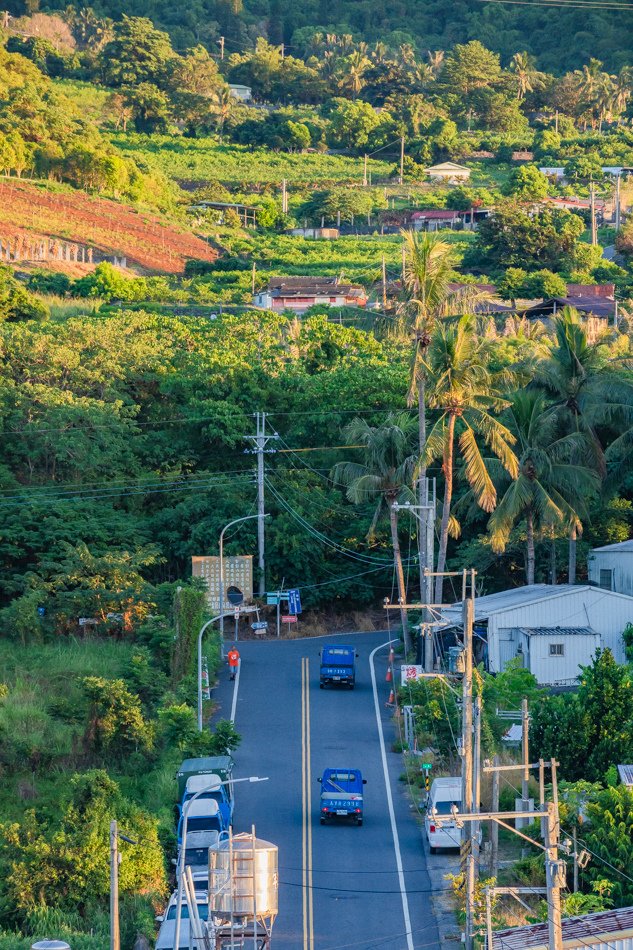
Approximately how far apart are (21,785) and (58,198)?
74.1 metres

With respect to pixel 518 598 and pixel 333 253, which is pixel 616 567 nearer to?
pixel 518 598

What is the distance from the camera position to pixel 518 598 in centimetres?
4888

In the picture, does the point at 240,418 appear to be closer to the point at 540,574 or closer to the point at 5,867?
the point at 540,574

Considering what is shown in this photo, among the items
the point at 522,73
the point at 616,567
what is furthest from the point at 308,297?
the point at 522,73

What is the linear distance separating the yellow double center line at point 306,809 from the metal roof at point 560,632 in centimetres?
682

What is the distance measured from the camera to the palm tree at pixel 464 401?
49.0 meters

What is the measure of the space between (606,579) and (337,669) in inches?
408

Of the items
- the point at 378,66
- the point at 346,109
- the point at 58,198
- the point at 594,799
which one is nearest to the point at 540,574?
the point at 594,799

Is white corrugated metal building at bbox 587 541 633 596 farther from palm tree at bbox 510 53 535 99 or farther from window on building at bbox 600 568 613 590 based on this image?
palm tree at bbox 510 53 535 99

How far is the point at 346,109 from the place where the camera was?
15338cm

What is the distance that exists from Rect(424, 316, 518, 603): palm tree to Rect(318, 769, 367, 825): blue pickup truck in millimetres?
11667

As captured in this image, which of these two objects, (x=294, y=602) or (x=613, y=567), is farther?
(x=294, y=602)

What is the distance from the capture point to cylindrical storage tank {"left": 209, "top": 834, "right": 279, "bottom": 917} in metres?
26.0

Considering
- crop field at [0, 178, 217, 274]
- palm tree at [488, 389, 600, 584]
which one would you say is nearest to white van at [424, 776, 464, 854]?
palm tree at [488, 389, 600, 584]
